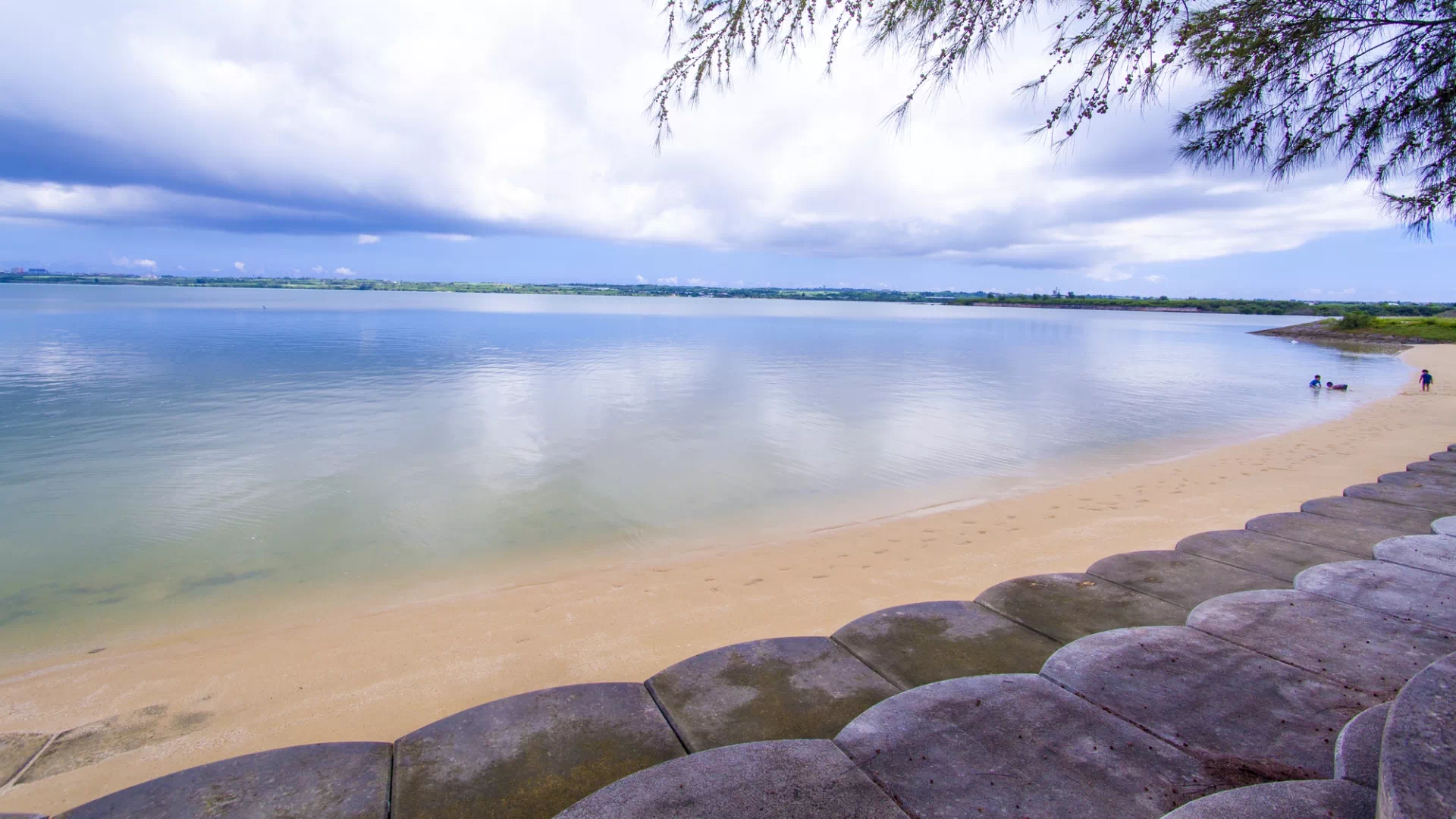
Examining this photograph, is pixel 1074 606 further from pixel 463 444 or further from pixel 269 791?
pixel 463 444

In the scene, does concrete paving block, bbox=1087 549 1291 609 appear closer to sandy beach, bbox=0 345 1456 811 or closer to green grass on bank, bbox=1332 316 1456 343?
sandy beach, bbox=0 345 1456 811

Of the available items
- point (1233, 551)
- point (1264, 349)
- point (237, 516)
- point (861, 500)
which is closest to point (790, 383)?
point (861, 500)

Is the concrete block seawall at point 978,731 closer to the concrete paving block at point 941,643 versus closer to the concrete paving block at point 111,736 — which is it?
the concrete paving block at point 941,643

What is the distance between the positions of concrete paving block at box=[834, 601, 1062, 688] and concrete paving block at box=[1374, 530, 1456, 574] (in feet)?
9.41

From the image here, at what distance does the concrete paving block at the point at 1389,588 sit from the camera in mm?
3496

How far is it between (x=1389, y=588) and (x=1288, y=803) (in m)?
2.85

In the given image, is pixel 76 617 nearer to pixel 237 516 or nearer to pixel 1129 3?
pixel 237 516

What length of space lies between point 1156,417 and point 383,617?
22.4 meters

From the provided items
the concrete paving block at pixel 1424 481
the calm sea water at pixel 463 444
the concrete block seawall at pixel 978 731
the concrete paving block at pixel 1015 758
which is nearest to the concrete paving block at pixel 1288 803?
the concrete block seawall at pixel 978 731

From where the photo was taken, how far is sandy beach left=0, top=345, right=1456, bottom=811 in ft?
15.0

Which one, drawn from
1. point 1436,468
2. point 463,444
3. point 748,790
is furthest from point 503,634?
point 1436,468

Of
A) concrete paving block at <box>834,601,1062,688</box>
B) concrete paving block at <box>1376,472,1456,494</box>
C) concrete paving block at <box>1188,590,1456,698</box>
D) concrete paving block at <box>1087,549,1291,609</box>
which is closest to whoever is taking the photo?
concrete paving block at <box>1188,590,1456,698</box>

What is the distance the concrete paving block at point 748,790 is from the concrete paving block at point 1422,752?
1.32 m

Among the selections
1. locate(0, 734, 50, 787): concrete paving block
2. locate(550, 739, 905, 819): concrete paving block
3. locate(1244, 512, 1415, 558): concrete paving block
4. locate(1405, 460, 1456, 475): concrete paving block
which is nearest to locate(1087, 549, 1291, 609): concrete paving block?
locate(1244, 512, 1415, 558): concrete paving block
